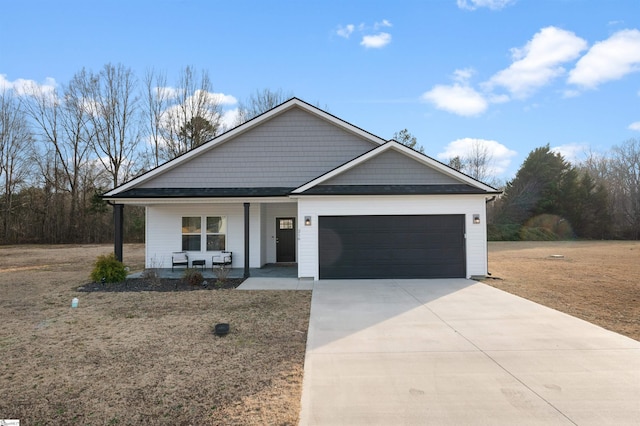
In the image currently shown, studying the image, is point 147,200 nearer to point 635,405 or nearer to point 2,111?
point 635,405

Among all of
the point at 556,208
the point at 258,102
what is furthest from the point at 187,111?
the point at 556,208

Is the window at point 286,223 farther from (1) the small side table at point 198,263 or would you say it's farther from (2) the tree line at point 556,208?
(2) the tree line at point 556,208

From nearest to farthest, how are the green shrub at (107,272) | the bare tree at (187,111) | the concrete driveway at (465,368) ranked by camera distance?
1. the concrete driveway at (465,368)
2. the green shrub at (107,272)
3. the bare tree at (187,111)

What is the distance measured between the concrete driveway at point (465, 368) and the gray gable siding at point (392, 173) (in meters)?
5.38

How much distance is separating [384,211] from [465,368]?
714cm

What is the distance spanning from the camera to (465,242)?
11.1 m

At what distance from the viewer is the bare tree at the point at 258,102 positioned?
30.0 meters

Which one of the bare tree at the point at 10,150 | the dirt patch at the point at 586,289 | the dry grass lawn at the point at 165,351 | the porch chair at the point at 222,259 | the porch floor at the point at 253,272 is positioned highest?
the bare tree at the point at 10,150

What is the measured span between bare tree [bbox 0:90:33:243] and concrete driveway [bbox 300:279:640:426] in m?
35.2

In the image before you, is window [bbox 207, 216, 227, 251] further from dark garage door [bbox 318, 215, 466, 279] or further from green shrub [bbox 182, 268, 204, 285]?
dark garage door [bbox 318, 215, 466, 279]

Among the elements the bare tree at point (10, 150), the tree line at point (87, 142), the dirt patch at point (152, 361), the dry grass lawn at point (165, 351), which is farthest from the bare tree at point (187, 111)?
the dirt patch at point (152, 361)

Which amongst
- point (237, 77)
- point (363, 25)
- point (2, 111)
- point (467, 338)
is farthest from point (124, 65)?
point (467, 338)

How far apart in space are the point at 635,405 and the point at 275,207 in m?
12.6

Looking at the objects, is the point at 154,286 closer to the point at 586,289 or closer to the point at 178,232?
the point at 178,232
